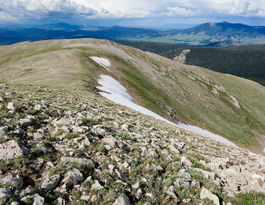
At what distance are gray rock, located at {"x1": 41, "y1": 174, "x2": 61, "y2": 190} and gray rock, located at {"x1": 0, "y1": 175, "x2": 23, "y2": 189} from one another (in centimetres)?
76

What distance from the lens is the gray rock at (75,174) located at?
6.05m

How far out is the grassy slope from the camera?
45.3m

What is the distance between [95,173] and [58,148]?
2535 millimetres

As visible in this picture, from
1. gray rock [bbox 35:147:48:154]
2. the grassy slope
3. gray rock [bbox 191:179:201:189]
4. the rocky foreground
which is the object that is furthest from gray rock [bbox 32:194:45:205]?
the grassy slope

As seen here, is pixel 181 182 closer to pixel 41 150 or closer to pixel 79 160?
pixel 79 160

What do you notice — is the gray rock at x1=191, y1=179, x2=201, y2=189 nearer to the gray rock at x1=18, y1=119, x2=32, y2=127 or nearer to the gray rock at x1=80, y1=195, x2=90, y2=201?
the gray rock at x1=80, y1=195, x2=90, y2=201

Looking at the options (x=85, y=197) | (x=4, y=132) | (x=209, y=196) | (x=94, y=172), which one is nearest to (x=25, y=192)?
(x=85, y=197)

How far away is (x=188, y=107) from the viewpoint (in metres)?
64.9

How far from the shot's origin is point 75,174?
20.2ft

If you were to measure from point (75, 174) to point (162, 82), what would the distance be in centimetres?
7362

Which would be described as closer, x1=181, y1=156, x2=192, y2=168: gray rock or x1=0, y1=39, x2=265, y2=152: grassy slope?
x1=181, y1=156, x2=192, y2=168: gray rock

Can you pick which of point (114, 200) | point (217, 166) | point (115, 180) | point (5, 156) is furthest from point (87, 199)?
point (217, 166)

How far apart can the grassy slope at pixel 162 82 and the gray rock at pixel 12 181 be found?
95.7 ft

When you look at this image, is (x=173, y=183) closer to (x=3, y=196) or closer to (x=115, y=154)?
(x=115, y=154)
